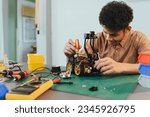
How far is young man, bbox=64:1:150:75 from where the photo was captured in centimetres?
90

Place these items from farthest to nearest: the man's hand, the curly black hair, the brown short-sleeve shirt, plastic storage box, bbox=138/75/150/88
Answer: the brown short-sleeve shirt < the curly black hair < the man's hand < plastic storage box, bbox=138/75/150/88

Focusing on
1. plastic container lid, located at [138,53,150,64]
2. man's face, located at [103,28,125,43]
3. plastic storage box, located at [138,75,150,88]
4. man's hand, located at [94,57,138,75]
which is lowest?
plastic storage box, located at [138,75,150,88]

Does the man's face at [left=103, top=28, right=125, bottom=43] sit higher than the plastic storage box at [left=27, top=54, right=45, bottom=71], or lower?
higher

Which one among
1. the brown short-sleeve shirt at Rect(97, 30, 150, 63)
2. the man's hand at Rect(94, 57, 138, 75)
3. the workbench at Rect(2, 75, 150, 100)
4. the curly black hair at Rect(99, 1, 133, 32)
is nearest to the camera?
the workbench at Rect(2, 75, 150, 100)

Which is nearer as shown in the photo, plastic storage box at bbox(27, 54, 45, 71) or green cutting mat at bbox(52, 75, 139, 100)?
green cutting mat at bbox(52, 75, 139, 100)

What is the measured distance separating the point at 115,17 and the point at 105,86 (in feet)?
1.48

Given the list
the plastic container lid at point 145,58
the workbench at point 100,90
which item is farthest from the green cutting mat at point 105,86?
the plastic container lid at point 145,58

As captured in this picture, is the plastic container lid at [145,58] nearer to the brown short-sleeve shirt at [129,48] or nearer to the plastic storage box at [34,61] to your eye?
the brown short-sleeve shirt at [129,48]

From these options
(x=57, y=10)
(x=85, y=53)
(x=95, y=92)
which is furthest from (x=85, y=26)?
(x=95, y=92)

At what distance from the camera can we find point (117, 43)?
1.19 m

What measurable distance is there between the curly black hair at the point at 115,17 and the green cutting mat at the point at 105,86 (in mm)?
282

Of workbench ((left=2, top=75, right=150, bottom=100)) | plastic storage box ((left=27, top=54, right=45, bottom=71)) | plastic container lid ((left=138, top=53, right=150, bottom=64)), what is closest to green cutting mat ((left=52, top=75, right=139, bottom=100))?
workbench ((left=2, top=75, right=150, bottom=100))

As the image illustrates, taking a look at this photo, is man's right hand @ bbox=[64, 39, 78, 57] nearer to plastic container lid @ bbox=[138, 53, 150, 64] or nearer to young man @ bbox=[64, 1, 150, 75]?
young man @ bbox=[64, 1, 150, 75]

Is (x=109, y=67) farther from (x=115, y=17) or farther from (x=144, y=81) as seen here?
(x=115, y=17)
